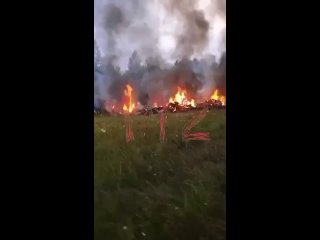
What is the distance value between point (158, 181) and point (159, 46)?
681 mm

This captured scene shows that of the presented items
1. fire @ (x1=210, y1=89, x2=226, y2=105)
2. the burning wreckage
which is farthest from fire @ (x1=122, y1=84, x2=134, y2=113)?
fire @ (x1=210, y1=89, x2=226, y2=105)

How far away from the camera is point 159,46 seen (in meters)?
1.93

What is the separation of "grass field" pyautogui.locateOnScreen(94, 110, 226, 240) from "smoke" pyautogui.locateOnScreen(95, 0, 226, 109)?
0.15 m

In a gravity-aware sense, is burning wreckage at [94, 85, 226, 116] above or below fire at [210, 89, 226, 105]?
below

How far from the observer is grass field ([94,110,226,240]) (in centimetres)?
190

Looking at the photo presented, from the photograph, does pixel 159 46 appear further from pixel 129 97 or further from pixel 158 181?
pixel 158 181

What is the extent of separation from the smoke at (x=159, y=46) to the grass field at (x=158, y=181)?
0.15 meters

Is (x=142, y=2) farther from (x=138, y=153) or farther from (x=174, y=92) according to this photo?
(x=138, y=153)

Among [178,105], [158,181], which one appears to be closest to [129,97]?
[178,105]

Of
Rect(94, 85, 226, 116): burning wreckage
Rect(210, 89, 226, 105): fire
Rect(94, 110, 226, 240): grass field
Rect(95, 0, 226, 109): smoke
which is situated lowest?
Rect(94, 110, 226, 240): grass field

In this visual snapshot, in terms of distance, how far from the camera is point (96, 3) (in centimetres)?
189

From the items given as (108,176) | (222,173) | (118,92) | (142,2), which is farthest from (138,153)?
(142,2)

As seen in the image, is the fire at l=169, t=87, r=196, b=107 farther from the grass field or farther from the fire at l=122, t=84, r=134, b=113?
the fire at l=122, t=84, r=134, b=113

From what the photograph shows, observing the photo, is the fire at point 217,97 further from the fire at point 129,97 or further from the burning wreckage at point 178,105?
the fire at point 129,97
